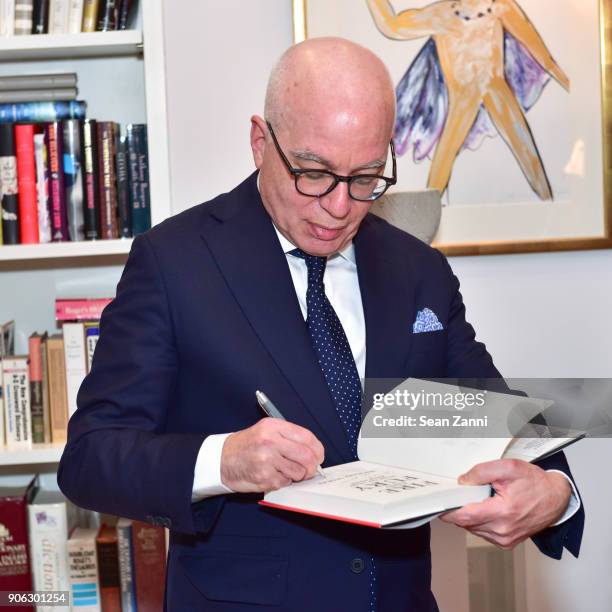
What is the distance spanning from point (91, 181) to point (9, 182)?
192 millimetres

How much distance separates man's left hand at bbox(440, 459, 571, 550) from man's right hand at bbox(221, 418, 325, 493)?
0.67 ft

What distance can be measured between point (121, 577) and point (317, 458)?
1.23m

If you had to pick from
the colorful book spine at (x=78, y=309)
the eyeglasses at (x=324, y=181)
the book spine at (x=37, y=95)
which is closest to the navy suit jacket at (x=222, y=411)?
the eyeglasses at (x=324, y=181)

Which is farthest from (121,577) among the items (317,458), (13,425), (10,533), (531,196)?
(531,196)

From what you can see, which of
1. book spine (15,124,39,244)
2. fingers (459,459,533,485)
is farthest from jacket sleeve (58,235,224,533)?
book spine (15,124,39,244)

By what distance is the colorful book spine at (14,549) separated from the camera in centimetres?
226

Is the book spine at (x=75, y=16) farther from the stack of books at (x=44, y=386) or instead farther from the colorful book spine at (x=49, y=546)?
the colorful book spine at (x=49, y=546)

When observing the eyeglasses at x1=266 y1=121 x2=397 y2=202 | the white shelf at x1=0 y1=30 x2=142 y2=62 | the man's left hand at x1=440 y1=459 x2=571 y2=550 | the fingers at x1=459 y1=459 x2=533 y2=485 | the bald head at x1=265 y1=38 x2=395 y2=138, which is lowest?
the man's left hand at x1=440 y1=459 x2=571 y2=550

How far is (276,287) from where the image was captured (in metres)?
1.49

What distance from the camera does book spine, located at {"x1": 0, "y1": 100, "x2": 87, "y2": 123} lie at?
227cm

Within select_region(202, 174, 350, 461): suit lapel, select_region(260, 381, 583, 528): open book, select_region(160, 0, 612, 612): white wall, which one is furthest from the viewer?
select_region(160, 0, 612, 612): white wall

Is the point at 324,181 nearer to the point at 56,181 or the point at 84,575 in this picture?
the point at 56,181

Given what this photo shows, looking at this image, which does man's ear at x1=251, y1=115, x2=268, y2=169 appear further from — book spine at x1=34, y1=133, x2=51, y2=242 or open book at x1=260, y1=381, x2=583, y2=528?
book spine at x1=34, y1=133, x2=51, y2=242

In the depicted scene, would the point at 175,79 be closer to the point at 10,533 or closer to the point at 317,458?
the point at 10,533
